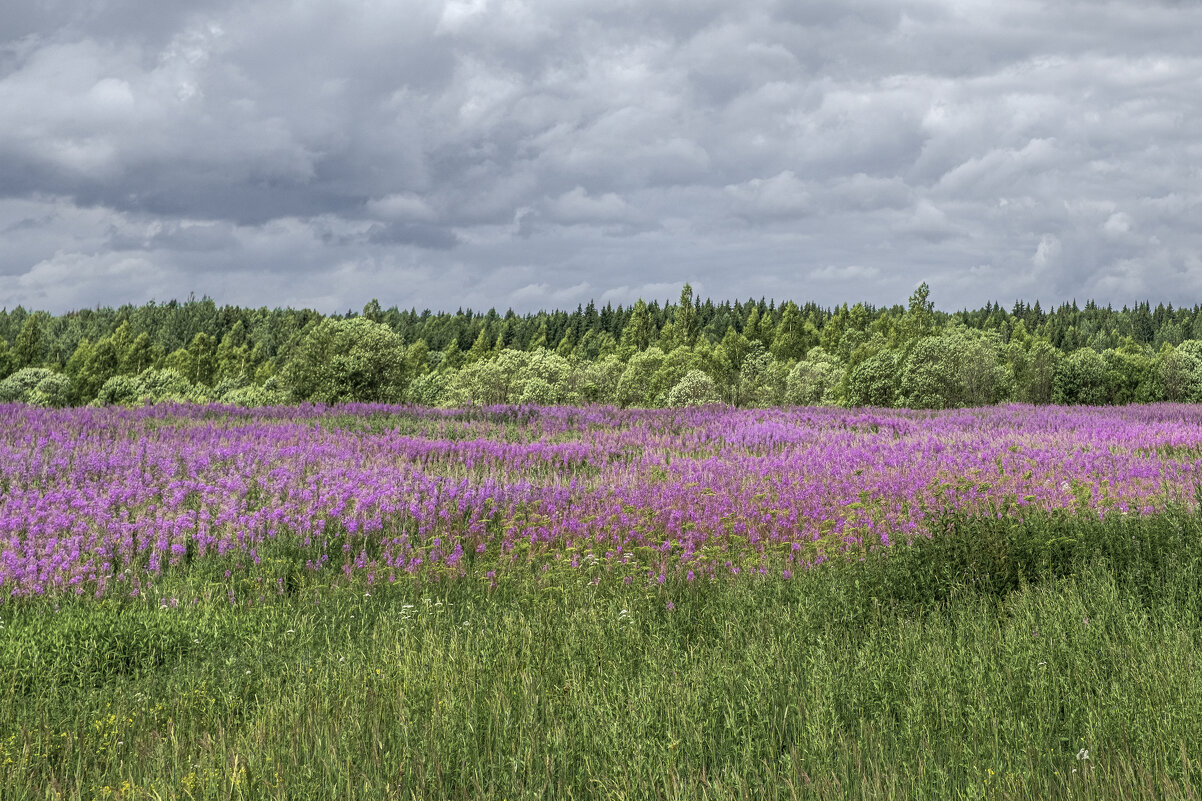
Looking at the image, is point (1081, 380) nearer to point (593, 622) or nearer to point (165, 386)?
point (593, 622)

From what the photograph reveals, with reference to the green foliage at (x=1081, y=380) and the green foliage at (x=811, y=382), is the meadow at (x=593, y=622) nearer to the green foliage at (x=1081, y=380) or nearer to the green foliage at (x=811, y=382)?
the green foliage at (x=1081, y=380)

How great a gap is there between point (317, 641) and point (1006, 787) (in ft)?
16.5

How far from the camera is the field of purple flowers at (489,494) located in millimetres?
8211

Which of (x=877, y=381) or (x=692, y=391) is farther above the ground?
(x=877, y=381)

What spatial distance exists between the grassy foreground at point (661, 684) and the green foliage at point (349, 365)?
1147 inches

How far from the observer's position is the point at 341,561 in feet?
28.3

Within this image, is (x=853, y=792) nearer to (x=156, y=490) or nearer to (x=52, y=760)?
(x=52, y=760)

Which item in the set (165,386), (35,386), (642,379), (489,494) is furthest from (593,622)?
(642,379)

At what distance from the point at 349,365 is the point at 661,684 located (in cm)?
3308

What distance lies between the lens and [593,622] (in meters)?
5.95

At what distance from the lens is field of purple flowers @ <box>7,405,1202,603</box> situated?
821cm

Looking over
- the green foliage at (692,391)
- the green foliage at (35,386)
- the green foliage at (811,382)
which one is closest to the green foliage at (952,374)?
the green foliage at (692,391)

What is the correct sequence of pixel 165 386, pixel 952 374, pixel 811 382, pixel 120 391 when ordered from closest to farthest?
pixel 952 374 → pixel 120 391 → pixel 165 386 → pixel 811 382

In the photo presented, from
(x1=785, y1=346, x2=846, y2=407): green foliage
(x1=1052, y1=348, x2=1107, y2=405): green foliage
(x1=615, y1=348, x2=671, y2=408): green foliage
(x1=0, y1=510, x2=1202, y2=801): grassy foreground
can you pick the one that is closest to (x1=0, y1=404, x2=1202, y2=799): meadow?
(x1=0, y1=510, x2=1202, y2=801): grassy foreground
